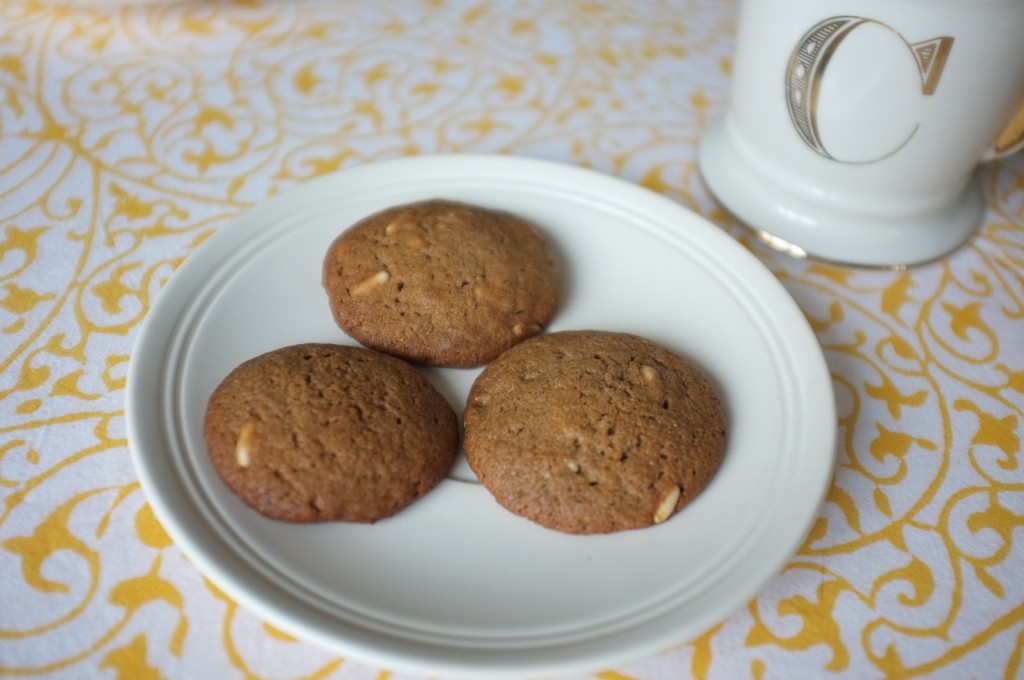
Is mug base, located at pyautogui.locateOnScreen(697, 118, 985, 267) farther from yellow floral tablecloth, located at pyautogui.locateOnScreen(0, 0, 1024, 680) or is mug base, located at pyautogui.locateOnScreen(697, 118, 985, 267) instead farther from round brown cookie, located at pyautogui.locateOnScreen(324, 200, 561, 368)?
round brown cookie, located at pyautogui.locateOnScreen(324, 200, 561, 368)

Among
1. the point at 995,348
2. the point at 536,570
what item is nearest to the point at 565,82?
the point at 995,348

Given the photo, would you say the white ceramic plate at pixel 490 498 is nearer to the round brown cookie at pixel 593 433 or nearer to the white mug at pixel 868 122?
the round brown cookie at pixel 593 433

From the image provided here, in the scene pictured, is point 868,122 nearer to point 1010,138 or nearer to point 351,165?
point 1010,138

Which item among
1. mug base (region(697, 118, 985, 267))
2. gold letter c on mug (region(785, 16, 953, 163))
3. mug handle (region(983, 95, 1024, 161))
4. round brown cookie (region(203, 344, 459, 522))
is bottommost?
mug base (region(697, 118, 985, 267))

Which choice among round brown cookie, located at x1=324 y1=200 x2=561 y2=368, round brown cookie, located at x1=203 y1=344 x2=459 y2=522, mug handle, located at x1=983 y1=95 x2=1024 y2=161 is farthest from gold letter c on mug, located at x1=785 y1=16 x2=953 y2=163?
round brown cookie, located at x1=203 y1=344 x2=459 y2=522

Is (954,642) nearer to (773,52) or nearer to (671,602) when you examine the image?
(671,602)

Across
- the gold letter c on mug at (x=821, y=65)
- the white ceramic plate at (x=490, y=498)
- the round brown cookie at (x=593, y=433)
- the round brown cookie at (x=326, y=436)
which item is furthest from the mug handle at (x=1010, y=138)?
the round brown cookie at (x=326, y=436)
